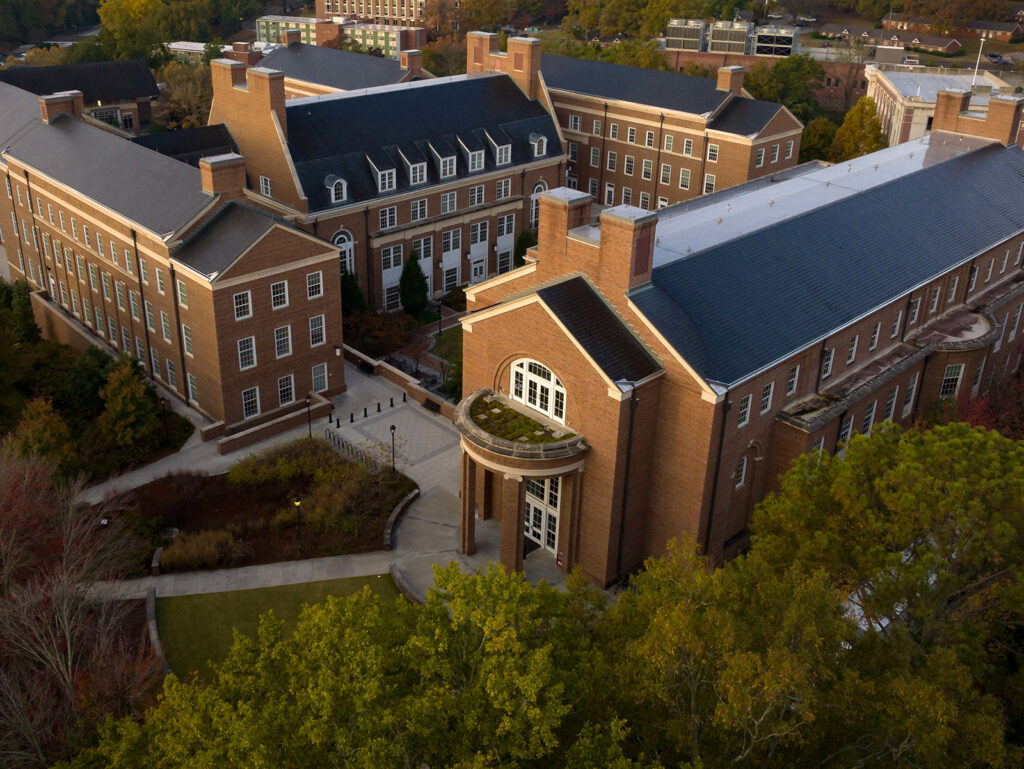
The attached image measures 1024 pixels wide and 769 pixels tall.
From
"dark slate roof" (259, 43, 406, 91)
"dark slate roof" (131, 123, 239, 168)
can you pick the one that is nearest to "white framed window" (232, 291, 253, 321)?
"dark slate roof" (131, 123, 239, 168)

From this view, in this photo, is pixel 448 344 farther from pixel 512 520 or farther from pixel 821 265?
pixel 821 265

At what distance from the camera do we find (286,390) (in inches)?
1886

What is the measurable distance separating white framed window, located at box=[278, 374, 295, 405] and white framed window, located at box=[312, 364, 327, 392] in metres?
1.39

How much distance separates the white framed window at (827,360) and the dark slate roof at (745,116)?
118 feet

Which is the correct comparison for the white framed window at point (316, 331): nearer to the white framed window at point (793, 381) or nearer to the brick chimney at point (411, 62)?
the white framed window at point (793, 381)

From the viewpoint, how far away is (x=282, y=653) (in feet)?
65.5

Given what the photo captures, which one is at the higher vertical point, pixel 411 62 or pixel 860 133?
pixel 411 62

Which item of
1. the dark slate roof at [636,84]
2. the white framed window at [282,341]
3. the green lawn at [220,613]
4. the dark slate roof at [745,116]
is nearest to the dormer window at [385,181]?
the white framed window at [282,341]

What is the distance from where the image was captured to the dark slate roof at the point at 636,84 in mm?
74000

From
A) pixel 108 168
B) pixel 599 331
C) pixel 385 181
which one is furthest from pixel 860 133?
pixel 108 168

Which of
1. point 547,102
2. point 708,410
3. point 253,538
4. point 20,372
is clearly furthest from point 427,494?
point 547,102

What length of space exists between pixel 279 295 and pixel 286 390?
17.8 feet

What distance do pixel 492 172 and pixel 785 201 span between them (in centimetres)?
2542

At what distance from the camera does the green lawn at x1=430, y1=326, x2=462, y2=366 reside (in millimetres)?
55875
